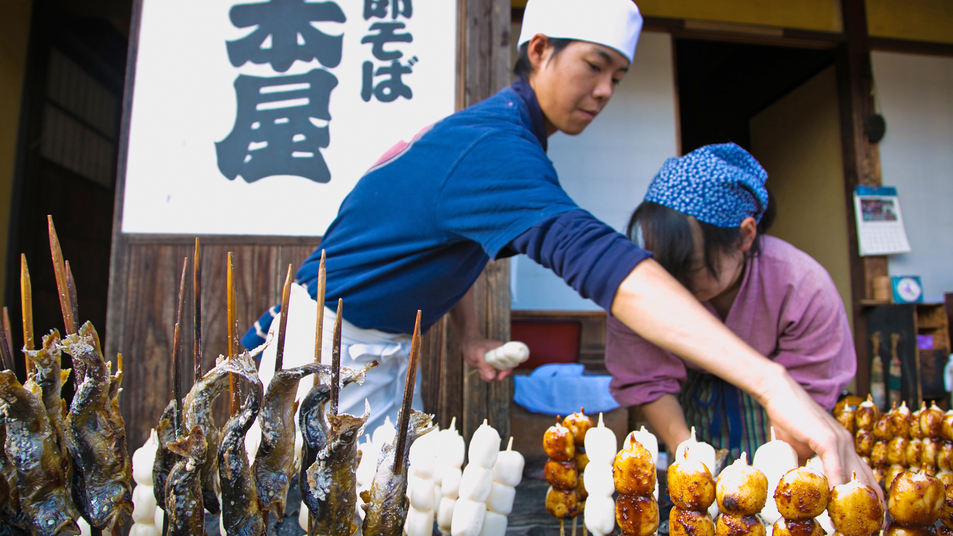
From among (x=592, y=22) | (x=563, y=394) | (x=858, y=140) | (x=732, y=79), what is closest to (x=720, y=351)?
(x=592, y=22)

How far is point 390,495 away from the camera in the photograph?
0.97 meters

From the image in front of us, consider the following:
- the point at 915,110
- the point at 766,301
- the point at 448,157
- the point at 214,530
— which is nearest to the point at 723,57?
the point at 915,110

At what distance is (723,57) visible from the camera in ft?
26.6

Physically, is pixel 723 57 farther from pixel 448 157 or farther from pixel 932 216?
Result: pixel 448 157

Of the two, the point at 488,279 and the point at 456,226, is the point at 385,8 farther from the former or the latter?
the point at 456,226

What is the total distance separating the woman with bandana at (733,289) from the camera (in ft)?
6.36

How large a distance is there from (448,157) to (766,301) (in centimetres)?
146

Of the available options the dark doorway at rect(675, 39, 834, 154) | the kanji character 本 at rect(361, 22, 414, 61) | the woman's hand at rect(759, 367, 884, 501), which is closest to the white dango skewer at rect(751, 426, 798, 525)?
the woman's hand at rect(759, 367, 884, 501)

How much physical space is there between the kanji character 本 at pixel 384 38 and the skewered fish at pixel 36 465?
3037 mm

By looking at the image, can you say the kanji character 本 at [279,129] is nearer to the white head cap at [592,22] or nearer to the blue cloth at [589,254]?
the white head cap at [592,22]

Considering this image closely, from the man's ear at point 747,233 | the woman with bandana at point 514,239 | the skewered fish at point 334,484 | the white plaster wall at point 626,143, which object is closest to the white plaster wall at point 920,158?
the white plaster wall at point 626,143

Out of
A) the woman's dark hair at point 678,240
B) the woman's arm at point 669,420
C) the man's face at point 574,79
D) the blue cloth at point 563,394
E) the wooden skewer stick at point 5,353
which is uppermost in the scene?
the man's face at point 574,79

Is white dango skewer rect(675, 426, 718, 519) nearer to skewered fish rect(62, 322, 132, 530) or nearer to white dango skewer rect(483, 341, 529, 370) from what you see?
white dango skewer rect(483, 341, 529, 370)

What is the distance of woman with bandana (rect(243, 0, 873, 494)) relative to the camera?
3.85 feet
